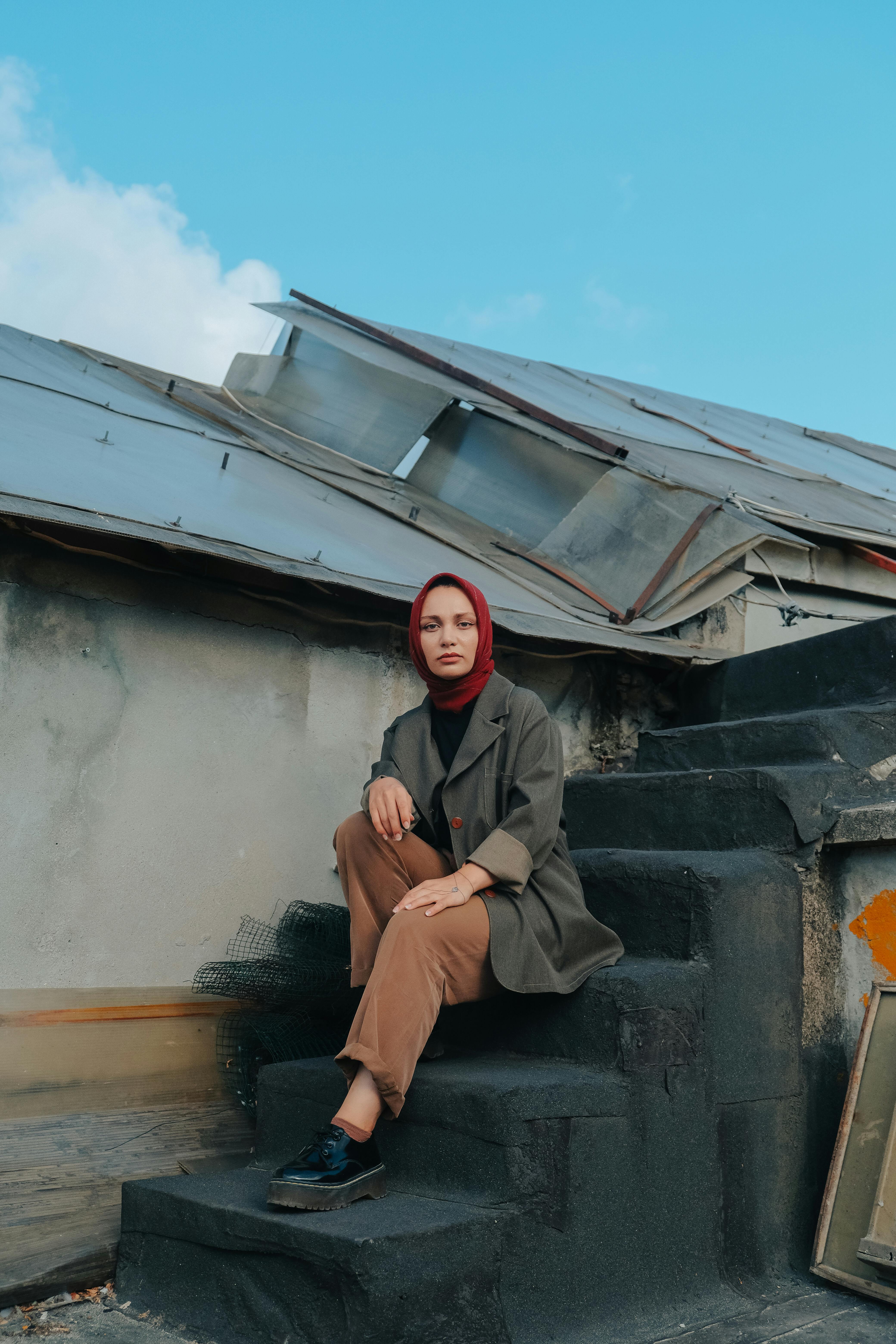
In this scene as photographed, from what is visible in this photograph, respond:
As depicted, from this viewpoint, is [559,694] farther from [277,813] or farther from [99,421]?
[99,421]

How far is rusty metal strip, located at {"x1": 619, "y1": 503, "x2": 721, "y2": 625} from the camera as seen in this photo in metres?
5.57

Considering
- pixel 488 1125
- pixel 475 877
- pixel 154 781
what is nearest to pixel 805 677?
pixel 475 877

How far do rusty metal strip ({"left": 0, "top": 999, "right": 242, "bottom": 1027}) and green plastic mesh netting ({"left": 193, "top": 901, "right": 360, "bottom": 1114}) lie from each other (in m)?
0.06

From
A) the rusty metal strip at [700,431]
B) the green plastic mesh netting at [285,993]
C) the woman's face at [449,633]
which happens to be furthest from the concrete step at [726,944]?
the rusty metal strip at [700,431]

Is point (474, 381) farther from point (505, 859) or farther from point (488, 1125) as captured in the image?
point (488, 1125)

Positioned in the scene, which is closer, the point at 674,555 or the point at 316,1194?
the point at 316,1194

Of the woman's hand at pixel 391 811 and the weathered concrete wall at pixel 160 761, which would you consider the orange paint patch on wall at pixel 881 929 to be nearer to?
the woman's hand at pixel 391 811

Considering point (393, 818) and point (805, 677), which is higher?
point (805, 677)

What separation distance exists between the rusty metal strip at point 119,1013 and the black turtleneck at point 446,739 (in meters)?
1.42

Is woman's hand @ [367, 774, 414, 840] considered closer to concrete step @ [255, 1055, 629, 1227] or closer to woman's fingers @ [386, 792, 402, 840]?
woman's fingers @ [386, 792, 402, 840]

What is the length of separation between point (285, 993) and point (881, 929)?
6.61 feet

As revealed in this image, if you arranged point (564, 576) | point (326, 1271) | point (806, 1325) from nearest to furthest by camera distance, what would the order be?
1. point (326, 1271)
2. point (806, 1325)
3. point (564, 576)

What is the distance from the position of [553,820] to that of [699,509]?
10.4 feet

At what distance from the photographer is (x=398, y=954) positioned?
2.69 meters
